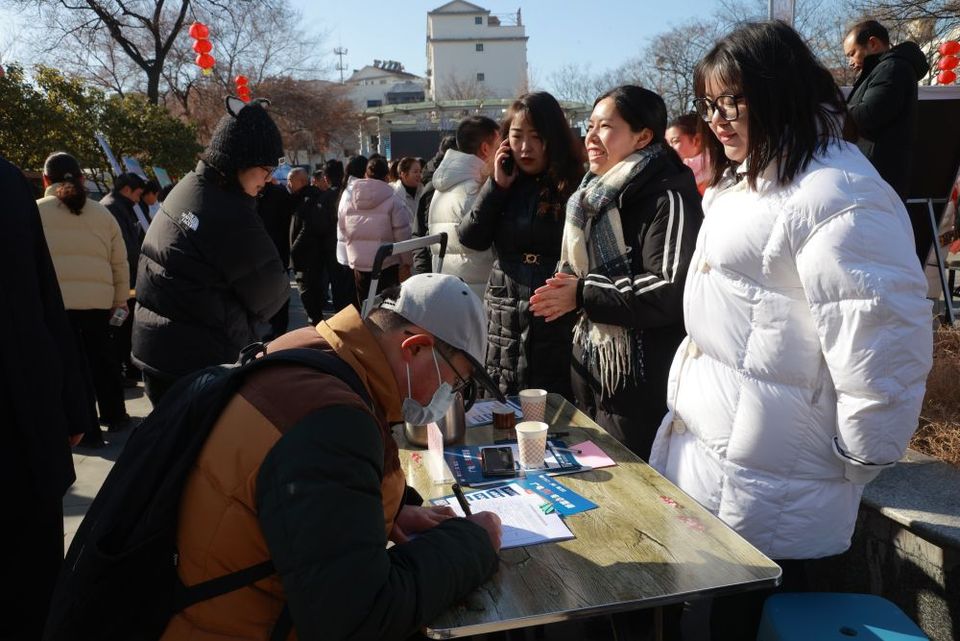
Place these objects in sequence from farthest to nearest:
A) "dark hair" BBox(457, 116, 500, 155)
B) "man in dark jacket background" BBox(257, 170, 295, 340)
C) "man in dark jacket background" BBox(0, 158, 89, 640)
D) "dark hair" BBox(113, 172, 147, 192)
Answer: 1. "man in dark jacket background" BBox(257, 170, 295, 340)
2. "dark hair" BBox(113, 172, 147, 192)
3. "dark hair" BBox(457, 116, 500, 155)
4. "man in dark jacket background" BBox(0, 158, 89, 640)

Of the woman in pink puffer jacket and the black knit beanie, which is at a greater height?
the black knit beanie

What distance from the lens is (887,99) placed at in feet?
13.5

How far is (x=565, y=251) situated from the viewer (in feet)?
9.39

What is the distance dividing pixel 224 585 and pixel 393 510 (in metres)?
0.36

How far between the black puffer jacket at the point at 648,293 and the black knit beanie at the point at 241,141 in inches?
57.1

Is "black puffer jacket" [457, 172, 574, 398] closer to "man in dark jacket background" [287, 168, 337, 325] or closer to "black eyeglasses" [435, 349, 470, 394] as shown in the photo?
"black eyeglasses" [435, 349, 470, 394]

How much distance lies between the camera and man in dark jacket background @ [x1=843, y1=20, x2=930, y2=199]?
4.13 meters

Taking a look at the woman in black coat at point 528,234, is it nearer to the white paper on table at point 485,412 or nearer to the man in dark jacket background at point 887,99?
the white paper on table at point 485,412

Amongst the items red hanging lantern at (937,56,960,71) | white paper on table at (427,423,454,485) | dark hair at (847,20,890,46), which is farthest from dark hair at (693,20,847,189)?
red hanging lantern at (937,56,960,71)

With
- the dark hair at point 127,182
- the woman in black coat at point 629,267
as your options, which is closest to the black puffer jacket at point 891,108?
the woman in black coat at point 629,267

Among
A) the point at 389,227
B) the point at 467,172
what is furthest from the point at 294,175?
the point at 467,172

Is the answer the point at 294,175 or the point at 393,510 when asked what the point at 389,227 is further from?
the point at 393,510

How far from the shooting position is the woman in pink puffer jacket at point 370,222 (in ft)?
21.5

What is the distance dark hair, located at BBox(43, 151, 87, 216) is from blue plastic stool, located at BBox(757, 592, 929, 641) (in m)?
4.64
